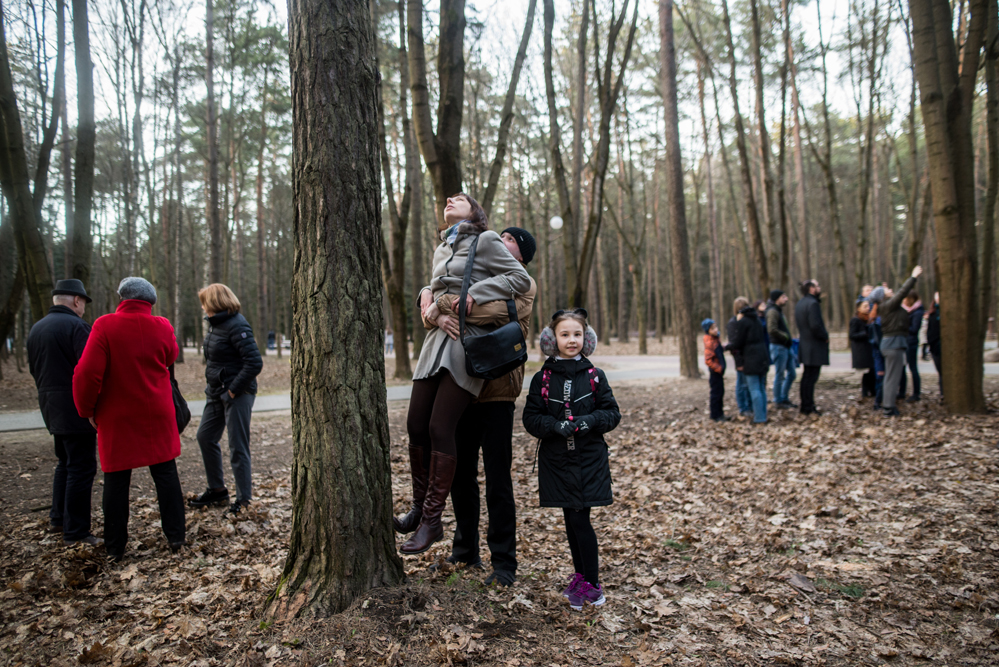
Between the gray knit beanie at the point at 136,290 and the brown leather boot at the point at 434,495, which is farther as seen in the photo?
the gray knit beanie at the point at 136,290

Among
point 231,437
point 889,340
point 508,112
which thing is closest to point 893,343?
point 889,340

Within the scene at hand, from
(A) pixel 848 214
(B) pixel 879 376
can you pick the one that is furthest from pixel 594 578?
(A) pixel 848 214

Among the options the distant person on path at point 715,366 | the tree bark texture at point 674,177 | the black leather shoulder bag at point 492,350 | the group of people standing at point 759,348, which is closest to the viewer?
the black leather shoulder bag at point 492,350

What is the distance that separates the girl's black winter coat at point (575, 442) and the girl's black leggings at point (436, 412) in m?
0.40

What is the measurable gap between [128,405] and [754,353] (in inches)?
286

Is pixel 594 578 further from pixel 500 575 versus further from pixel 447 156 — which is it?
pixel 447 156

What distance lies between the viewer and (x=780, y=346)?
9.02m

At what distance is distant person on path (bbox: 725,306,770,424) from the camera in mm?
7957

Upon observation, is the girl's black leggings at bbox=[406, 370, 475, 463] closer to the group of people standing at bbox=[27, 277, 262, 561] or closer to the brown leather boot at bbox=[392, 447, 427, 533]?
the brown leather boot at bbox=[392, 447, 427, 533]

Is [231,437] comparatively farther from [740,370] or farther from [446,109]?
[740,370]

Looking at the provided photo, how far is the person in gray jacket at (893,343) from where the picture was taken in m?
7.92

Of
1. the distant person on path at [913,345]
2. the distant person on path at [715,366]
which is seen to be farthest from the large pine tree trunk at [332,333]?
the distant person on path at [913,345]

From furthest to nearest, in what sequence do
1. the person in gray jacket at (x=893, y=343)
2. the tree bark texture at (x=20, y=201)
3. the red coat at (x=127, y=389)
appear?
the person in gray jacket at (x=893, y=343)
the tree bark texture at (x=20, y=201)
the red coat at (x=127, y=389)

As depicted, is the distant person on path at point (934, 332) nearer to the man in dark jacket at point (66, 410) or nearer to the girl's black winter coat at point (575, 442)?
the girl's black winter coat at point (575, 442)
